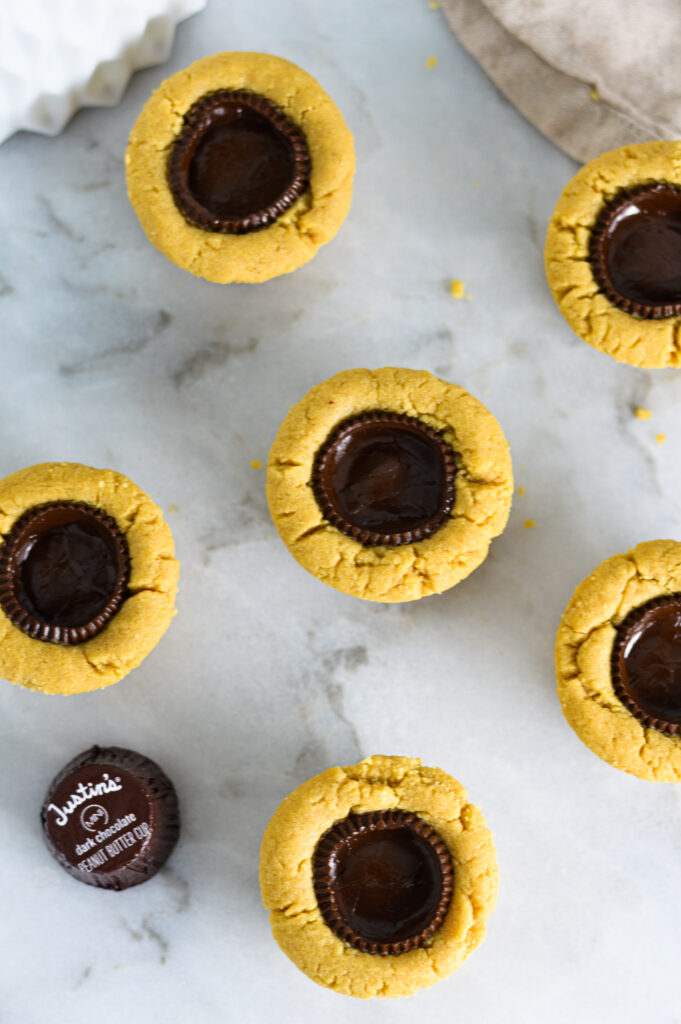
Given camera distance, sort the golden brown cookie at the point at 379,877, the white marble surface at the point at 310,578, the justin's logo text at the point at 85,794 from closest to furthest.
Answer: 1. the golden brown cookie at the point at 379,877
2. the justin's logo text at the point at 85,794
3. the white marble surface at the point at 310,578

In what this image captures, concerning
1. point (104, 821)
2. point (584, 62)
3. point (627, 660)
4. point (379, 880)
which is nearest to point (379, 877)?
point (379, 880)

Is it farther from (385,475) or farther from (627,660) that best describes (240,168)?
(627,660)

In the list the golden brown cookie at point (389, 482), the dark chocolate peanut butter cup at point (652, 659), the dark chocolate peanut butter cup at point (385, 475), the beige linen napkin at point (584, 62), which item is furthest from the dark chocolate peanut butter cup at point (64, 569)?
the beige linen napkin at point (584, 62)

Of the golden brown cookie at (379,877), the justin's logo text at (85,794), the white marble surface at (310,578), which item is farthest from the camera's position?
the white marble surface at (310,578)

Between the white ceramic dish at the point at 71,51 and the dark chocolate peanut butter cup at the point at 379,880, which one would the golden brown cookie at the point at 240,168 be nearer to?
the white ceramic dish at the point at 71,51

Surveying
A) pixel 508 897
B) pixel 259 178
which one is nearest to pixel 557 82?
pixel 259 178

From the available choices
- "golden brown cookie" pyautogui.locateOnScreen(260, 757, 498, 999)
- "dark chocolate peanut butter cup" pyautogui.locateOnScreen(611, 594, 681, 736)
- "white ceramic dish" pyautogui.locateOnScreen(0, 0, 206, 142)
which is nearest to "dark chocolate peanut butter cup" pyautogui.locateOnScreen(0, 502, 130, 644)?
"golden brown cookie" pyautogui.locateOnScreen(260, 757, 498, 999)

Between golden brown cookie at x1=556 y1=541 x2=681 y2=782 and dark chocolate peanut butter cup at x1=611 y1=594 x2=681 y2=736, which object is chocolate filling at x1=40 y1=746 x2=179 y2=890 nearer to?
golden brown cookie at x1=556 y1=541 x2=681 y2=782
